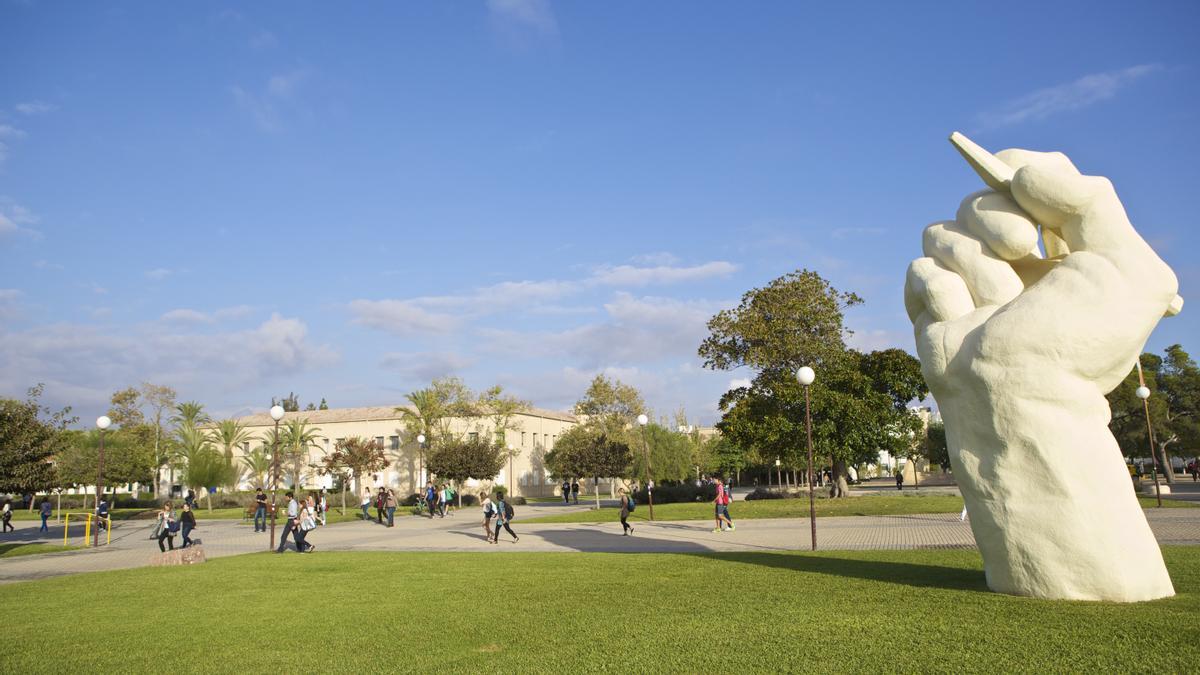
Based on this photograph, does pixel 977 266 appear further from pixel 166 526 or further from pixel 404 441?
pixel 404 441

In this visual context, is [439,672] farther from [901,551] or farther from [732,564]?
[901,551]

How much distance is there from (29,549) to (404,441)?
3672 centimetres

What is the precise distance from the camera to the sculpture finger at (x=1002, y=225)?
30.8 ft

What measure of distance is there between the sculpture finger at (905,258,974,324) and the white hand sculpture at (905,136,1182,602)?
145 mm

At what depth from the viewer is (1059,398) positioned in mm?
8523

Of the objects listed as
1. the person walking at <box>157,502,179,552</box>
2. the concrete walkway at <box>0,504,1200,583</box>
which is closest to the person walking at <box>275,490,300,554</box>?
the concrete walkway at <box>0,504,1200,583</box>

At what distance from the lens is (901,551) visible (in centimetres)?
1516

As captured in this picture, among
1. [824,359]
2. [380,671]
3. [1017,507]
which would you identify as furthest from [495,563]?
[824,359]

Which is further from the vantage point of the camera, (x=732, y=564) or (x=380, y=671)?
(x=732, y=564)

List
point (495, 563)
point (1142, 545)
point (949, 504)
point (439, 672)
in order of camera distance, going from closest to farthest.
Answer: point (439, 672)
point (1142, 545)
point (495, 563)
point (949, 504)

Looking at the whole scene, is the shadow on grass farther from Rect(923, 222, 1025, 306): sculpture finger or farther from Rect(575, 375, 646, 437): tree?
Rect(575, 375, 646, 437): tree

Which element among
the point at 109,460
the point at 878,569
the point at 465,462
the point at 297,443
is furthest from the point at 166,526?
the point at 297,443

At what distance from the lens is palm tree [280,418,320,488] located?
59.8 metres

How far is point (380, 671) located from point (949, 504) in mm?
27504
